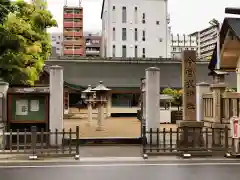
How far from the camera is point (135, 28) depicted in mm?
61469

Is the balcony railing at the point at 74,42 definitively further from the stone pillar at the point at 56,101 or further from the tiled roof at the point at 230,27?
the stone pillar at the point at 56,101

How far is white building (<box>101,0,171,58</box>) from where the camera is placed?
60688mm

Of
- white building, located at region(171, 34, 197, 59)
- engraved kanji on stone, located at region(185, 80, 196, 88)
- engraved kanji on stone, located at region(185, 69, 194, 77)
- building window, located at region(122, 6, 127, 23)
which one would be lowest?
engraved kanji on stone, located at region(185, 80, 196, 88)

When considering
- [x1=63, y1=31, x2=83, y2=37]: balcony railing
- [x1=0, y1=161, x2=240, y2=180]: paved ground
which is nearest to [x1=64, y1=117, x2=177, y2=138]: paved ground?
[x1=0, y1=161, x2=240, y2=180]: paved ground

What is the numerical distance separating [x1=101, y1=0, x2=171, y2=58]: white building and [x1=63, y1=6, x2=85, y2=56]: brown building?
27638 mm

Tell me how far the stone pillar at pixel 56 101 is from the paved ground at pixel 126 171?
12.3ft

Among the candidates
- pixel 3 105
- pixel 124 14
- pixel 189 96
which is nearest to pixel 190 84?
pixel 189 96

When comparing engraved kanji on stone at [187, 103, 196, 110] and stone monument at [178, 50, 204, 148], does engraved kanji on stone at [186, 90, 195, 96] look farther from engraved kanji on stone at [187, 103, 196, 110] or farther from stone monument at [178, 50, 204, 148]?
engraved kanji on stone at [187, 103, 196, 110]

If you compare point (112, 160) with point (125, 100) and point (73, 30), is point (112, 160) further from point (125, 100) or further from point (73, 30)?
point (73, 30)

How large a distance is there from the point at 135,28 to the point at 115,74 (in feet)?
62.2

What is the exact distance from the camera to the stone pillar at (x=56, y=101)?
1588 cm

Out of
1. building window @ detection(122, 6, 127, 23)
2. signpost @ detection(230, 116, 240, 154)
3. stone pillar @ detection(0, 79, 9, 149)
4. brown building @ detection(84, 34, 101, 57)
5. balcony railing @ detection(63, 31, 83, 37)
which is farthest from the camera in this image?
brown building @ detection(84, 34, 101, 57)

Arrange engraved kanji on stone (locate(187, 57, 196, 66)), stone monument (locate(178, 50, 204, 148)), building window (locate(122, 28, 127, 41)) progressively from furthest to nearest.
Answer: building window (locate(122, 28, 127, 41)) < engraved kanji on stone (locate(187, 57, 196, 66)) < stone monument (locate(178, 50, 204, 148))

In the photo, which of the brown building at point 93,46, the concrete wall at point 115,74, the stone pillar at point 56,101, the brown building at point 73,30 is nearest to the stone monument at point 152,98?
the stone pillar at point 56,101
